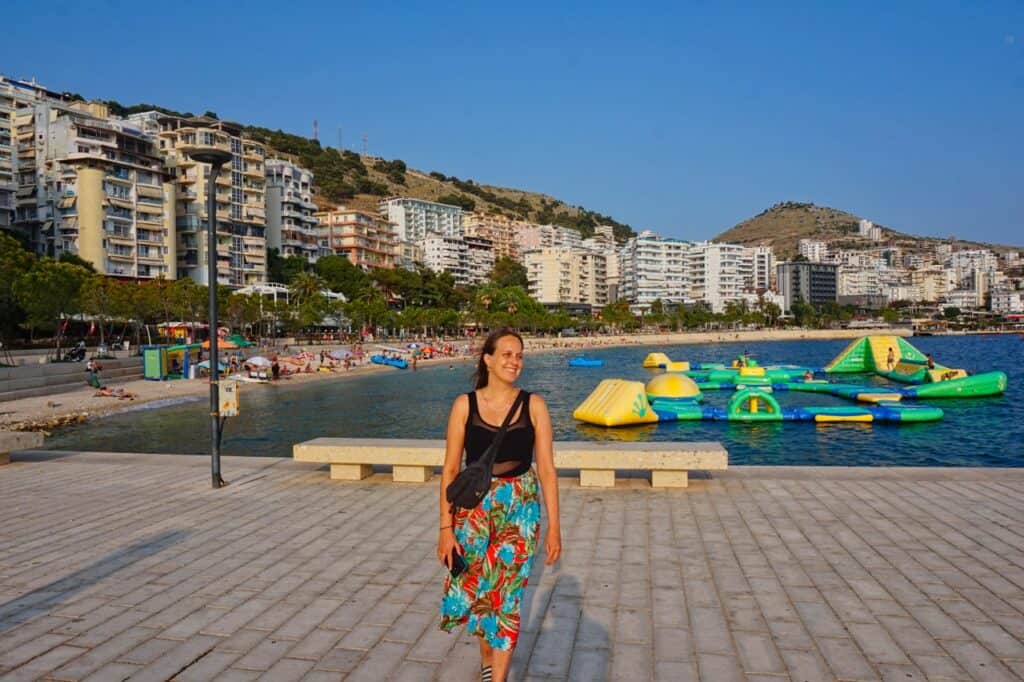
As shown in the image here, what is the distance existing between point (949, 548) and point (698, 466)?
2.87 m

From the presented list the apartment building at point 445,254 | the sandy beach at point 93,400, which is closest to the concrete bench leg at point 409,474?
the sandy beach at point 93,400

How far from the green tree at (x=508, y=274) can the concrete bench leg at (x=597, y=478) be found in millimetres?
142001

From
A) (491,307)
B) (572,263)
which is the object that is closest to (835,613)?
(491,307)

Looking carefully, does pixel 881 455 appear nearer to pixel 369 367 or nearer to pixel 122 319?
pixel 369 367

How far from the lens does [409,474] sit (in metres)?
9.66

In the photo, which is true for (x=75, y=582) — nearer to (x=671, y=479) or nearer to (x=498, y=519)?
(x=498, y=519)

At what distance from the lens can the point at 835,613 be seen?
5.05 meters

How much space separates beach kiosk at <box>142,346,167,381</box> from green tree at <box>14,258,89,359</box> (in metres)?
5.78

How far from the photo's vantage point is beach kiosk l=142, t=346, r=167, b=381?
124 ft

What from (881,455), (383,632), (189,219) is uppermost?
(189,219)

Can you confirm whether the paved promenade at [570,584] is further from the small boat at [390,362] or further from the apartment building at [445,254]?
the apartment building at [445,254]

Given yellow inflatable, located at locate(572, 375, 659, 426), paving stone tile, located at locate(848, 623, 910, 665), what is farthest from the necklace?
yellow inflatable, located at locate(572, 375, 659, 426)

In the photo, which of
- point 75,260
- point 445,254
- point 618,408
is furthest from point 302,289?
point 445,254

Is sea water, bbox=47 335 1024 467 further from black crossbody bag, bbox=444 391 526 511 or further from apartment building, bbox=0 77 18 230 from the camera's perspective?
apartment building, bbox=0 77 18 230
